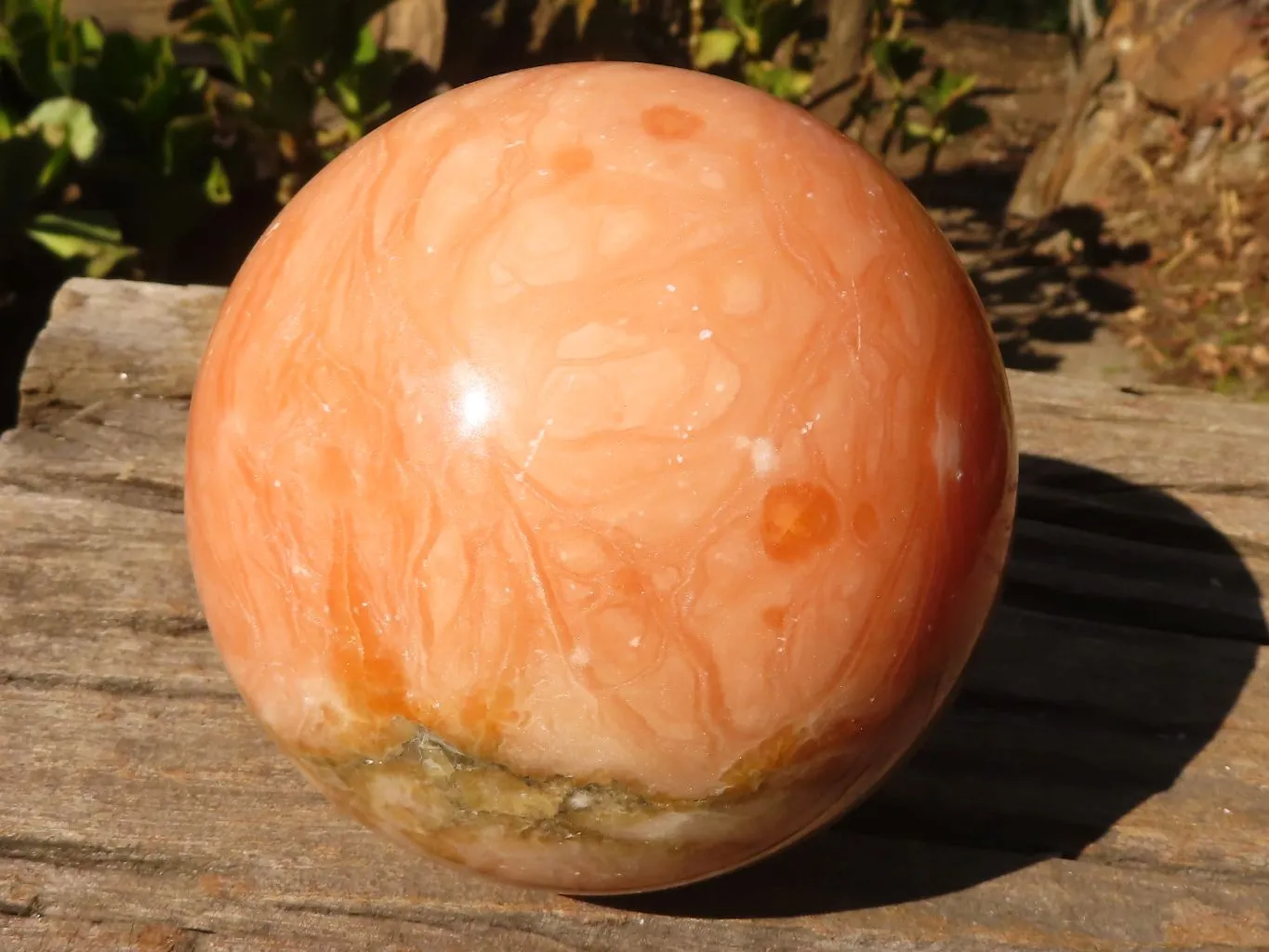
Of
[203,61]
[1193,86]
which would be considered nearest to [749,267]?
[203,61]

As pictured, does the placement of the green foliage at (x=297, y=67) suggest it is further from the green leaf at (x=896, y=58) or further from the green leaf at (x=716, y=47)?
the green leaf at (x=896, y=58)

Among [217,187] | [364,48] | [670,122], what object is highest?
[670,122]

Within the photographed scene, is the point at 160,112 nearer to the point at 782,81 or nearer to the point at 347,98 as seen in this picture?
the point at 347,98

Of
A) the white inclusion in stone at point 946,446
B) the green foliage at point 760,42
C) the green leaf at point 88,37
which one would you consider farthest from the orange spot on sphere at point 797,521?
the green leaf at point 88,37

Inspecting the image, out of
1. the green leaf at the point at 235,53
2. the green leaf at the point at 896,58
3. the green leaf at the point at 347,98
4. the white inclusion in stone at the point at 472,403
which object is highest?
the green leaf at the point at 896,58

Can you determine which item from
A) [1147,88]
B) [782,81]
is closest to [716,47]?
[782,81]

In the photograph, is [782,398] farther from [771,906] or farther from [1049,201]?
[1049,201]
